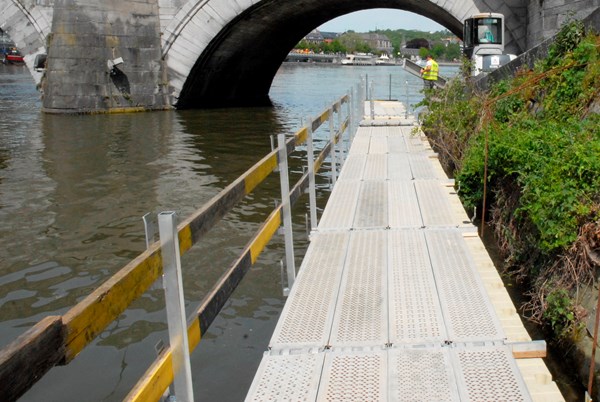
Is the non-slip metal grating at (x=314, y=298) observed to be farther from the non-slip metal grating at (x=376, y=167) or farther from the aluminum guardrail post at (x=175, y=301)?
the non-slip metal grating at (x=376, y=167)

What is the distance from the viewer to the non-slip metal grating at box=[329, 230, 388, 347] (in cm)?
364

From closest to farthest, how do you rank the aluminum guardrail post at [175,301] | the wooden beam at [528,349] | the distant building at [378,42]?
the aluminum guardrail post at [175,301] → the wooden beam at [528,349] → the distant building at [378,42]

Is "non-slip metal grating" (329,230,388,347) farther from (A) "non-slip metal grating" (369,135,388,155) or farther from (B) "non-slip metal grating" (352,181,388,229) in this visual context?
(A) "non-slip metal grating" (369,135,388,155)

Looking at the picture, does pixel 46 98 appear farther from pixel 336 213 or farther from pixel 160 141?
pixel 336 213

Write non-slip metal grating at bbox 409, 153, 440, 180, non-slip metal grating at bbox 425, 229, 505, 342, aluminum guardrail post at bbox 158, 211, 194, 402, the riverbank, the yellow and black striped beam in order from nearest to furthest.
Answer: the yellow and black striped beam, aluminum guardrail post at bbox 158, 211, 194, 402, non-slip metal grating at bbox 425, 229, 505, 342, the riverbank, non-slip metal grating at bbox 409, 153, 440, 180

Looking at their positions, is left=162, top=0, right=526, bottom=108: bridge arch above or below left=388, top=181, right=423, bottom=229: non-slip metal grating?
above

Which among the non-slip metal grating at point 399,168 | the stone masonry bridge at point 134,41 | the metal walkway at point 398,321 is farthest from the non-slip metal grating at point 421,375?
the stone masonry bridge at point 134,41

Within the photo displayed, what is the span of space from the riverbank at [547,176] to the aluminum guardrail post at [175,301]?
2.68m

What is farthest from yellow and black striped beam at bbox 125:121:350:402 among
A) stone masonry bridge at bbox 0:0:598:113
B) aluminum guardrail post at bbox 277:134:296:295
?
stone masonry bridge at bbox 0:0:598:113

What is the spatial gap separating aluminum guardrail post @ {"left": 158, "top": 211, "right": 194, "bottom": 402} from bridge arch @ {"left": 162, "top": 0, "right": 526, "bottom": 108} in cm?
1654

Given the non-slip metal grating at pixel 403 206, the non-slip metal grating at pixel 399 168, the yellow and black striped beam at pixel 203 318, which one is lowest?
the non-slip metal grating at pixel 403 206

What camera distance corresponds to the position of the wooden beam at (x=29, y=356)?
1552mm

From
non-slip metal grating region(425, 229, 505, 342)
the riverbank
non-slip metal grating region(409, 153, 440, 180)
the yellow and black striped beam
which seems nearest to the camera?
the yellow and black striped beam

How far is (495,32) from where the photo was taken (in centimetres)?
1645
